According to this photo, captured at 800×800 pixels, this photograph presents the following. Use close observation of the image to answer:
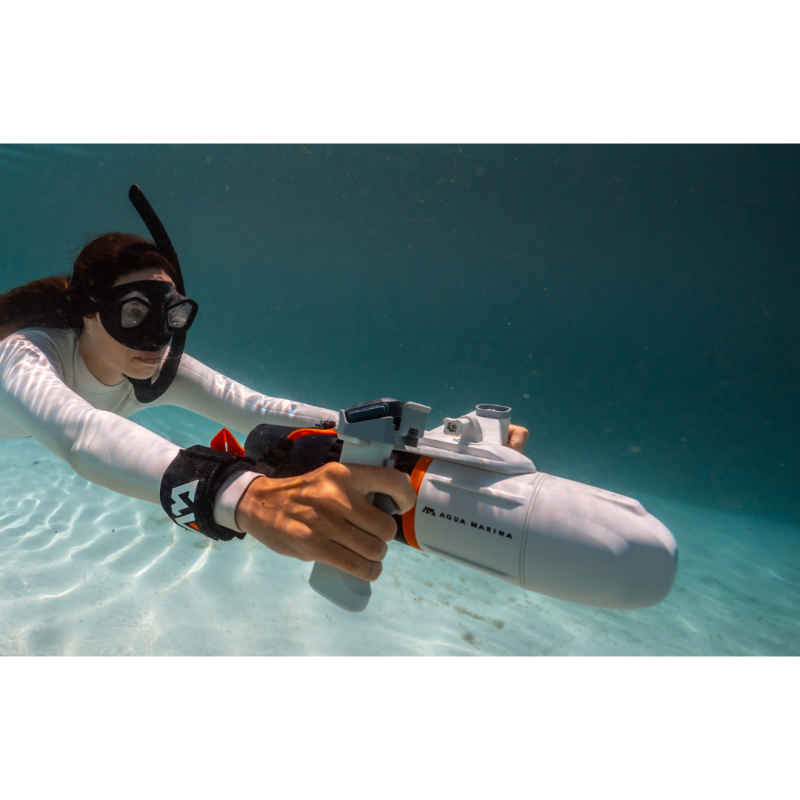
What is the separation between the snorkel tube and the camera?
8.28 feet

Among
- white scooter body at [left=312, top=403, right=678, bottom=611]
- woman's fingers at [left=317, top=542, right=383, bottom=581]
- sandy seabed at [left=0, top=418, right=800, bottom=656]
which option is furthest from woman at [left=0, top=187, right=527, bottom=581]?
sandy seabed at [left=0, top=418, right=800, bottom=656]

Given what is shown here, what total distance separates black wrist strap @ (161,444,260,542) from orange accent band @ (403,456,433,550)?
0.56 metres

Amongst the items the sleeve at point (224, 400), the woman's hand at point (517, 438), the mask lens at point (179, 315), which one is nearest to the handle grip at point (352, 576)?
the woman's hand at point (517, 438)

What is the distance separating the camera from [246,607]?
3.13 m

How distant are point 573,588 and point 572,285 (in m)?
37.3

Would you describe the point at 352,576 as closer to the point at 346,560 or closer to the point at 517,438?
the point at 346,560

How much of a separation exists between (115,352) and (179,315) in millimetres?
473

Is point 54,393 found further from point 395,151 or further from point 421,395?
point 421,395

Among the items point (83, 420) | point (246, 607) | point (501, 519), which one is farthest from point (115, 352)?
point (501, 519)

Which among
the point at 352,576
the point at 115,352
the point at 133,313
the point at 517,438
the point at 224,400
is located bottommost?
the point at 352,576

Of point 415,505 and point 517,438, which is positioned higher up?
point 517,438

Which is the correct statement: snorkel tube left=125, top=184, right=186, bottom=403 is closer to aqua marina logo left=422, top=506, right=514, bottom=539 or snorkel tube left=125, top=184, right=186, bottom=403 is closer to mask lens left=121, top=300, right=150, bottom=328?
mask lens left=121, top=300, right=150, bottom=328

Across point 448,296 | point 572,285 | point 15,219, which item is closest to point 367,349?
point 448,296

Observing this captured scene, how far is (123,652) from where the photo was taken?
2.60 m
